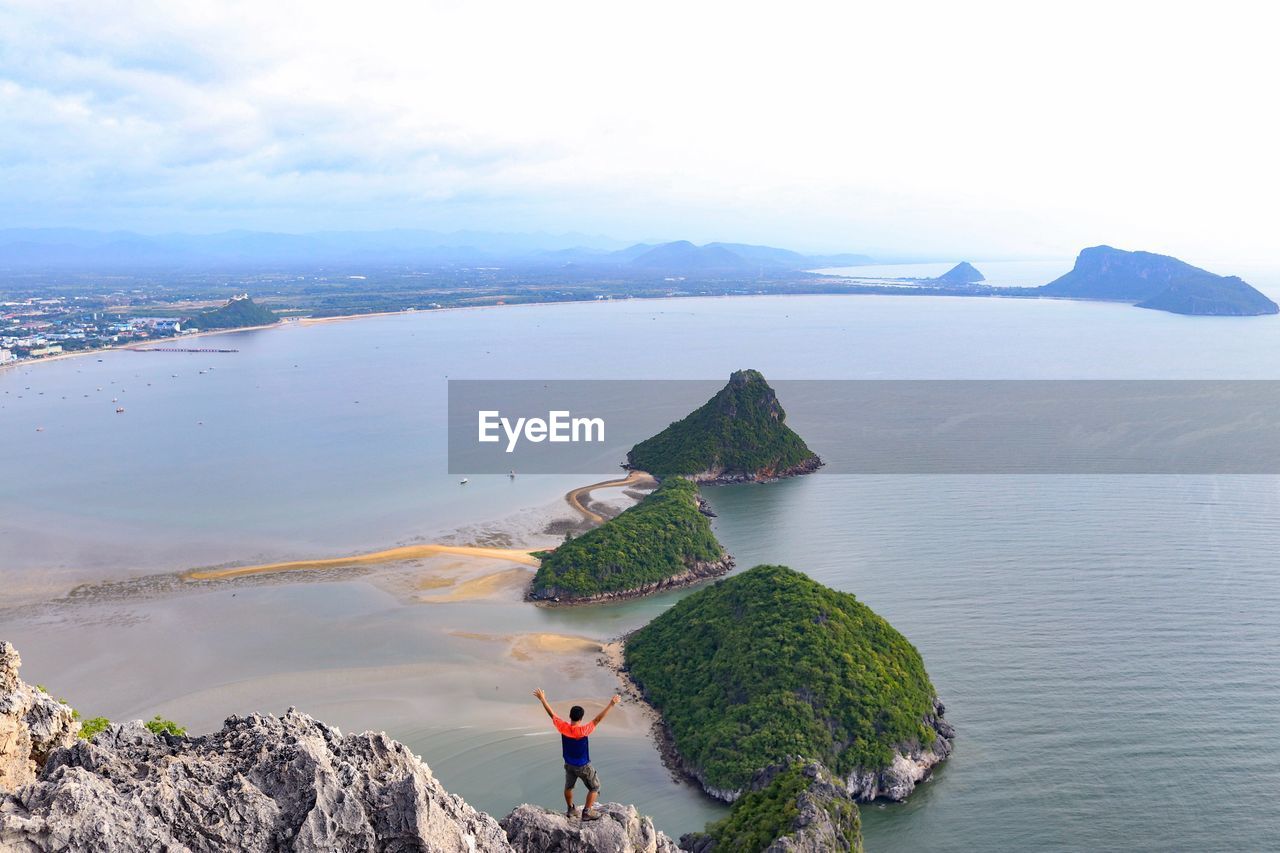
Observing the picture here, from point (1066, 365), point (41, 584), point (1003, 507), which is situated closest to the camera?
point (41, 584)

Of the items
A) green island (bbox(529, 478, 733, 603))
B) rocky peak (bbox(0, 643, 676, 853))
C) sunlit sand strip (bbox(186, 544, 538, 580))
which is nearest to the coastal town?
sunlit sand strip (bbox(186, 544, 538, 580))

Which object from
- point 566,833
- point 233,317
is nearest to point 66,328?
point 233,317

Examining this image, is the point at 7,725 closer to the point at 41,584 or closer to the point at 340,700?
the point at 340,700

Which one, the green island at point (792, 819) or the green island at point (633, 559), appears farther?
the green island at point (633, 559)

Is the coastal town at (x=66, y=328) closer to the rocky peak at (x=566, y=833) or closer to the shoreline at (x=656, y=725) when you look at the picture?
the shoreline at (x=656, y=725)

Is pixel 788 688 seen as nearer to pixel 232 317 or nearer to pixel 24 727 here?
pixel 24 727

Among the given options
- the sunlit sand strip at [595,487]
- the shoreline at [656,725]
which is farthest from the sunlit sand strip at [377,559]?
the shoreline at [656,725]

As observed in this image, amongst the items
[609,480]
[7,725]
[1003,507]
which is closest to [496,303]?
[609,480]

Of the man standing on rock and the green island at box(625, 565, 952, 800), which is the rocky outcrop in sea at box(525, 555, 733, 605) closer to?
the green island at box(625, 565, 952, 800)
